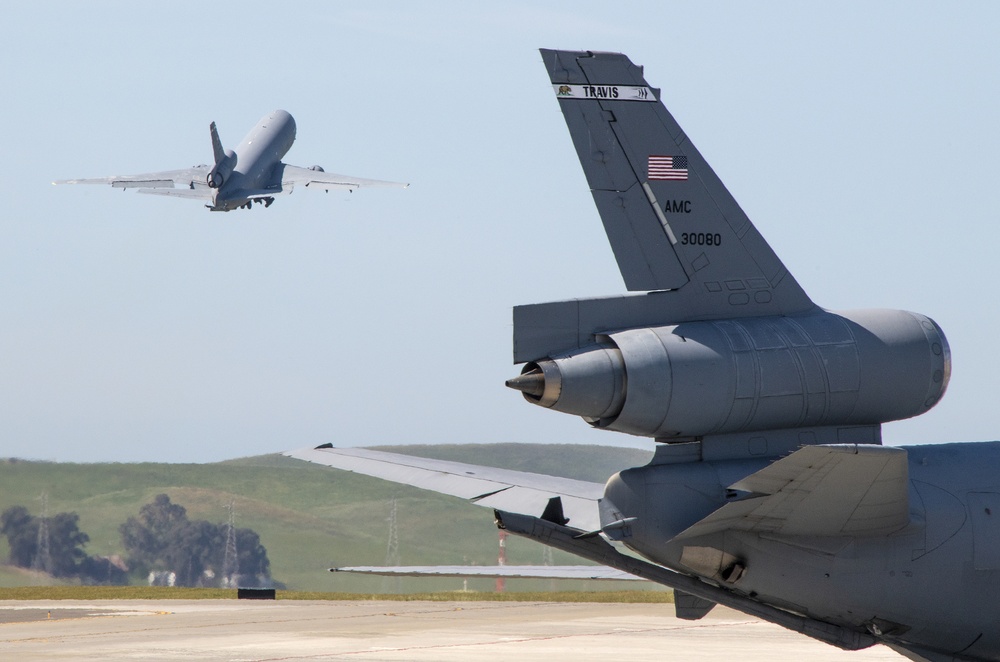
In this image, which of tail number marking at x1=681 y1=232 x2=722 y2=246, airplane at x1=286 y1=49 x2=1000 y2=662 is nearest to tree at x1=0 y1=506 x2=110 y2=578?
airplane at x1=286 y1=49 x2=1000 y2=662

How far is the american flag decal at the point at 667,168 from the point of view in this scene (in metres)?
13.6

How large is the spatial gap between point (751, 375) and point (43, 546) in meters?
50.0

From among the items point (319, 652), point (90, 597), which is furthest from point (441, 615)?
point (90, 597)

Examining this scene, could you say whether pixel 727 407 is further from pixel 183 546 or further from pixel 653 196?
pixel 183 546

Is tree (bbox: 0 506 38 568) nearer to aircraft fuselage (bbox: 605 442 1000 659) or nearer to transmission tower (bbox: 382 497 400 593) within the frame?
transmission tower (bbox: 382 497 400 593)

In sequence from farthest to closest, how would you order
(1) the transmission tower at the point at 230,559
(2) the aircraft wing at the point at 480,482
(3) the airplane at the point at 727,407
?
(1) the transmission tower at the point at 230,559
(2) the aircraft wing at the point at 480,482
(3) the airplane at the point at 727,407

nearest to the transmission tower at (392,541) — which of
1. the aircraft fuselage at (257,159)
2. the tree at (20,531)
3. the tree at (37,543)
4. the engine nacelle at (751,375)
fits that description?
the tree at (37,543)

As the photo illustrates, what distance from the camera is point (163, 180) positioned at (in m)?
71.4

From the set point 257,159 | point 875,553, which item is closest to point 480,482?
point 875,553

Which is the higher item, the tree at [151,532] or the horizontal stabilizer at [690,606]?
the tree at [151,532]

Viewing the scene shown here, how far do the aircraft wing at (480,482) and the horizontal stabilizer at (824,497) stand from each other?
1.66 metres

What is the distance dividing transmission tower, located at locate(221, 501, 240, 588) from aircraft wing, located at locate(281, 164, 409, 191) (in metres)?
19.1

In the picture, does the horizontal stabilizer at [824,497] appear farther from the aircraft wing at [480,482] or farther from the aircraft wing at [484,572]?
the aircraft wing at [484,572]

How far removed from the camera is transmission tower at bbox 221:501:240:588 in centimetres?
5933
